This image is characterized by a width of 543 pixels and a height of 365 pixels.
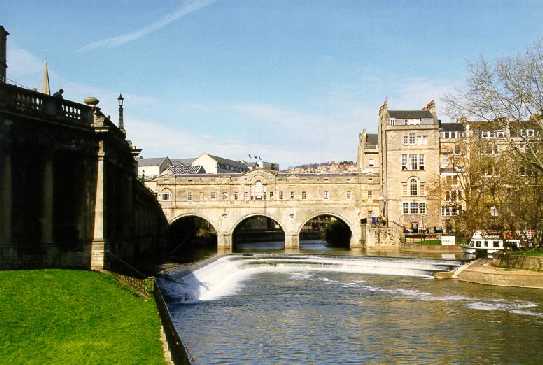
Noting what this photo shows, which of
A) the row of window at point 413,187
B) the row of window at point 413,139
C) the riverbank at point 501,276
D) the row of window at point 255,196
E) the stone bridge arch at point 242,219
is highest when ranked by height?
the row of window at point 413,139

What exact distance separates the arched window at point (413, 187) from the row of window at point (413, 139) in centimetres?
481

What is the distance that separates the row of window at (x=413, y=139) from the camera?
83.0 metres

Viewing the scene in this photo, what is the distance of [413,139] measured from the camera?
83312 millimetres

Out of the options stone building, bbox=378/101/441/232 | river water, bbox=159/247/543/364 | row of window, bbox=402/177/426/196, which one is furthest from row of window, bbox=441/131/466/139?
river water, bbox=159/247/543/364

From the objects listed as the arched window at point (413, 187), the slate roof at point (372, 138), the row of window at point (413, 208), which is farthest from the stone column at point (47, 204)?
the slate roof at point (372, 138)

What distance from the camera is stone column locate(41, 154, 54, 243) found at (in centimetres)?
2656

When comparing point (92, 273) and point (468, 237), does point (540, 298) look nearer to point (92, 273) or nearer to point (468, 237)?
point (92, 273)

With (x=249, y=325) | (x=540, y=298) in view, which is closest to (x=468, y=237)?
(x=540, y=298)

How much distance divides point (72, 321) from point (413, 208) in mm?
69441

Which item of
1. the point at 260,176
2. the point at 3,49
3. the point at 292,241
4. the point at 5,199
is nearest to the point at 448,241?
the point at 292,241

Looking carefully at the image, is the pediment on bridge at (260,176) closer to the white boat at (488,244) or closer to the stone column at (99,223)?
the white boat at (488,244)

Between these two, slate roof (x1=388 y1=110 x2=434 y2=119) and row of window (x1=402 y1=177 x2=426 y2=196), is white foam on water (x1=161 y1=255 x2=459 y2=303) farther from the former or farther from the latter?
slate roof (x1=388 y1=110 x2=434 y2=119)

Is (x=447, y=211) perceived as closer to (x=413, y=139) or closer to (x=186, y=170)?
(x=413, y=139)

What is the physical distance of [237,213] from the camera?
84.3 meters
